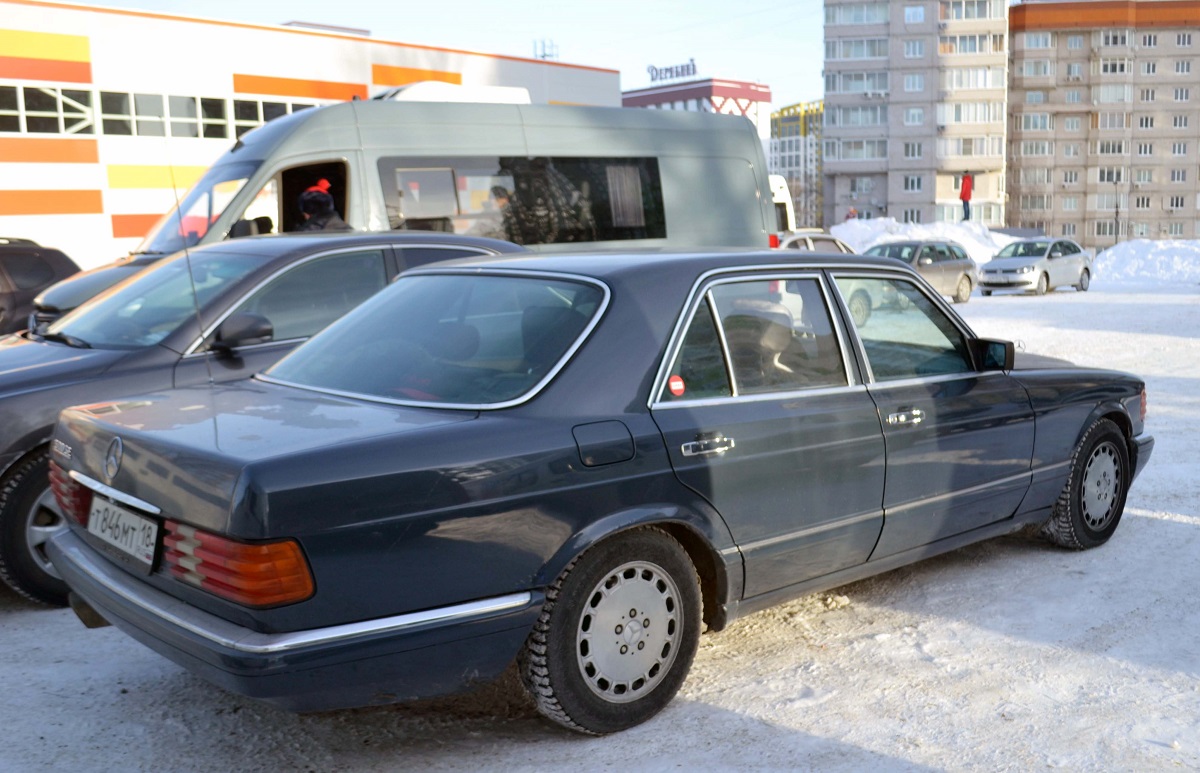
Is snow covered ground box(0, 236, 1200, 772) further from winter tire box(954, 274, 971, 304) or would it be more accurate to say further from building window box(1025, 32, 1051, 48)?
building window box(1025, 32, 1051, 48)

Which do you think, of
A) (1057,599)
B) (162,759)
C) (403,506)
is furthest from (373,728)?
(1057,599)

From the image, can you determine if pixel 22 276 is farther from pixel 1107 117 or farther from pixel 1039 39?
pixel 1107 117

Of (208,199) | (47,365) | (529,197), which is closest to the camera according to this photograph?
(47,365)

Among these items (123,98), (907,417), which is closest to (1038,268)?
(123,98)

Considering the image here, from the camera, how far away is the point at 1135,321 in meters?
18.8

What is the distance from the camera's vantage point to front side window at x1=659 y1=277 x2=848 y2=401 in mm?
3953

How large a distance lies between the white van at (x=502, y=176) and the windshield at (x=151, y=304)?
12.7 feet

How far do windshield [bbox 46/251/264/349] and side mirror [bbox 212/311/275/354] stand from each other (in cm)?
27

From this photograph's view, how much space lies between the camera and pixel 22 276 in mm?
11047

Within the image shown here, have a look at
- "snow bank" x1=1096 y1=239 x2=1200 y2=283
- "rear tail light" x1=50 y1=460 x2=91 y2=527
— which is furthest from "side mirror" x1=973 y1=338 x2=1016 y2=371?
"snow bank" x1=1096 y1=239 x2=1200 y2=283

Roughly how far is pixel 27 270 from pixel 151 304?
20.4ft

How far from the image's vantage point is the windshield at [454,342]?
146 inches

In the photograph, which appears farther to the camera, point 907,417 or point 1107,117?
point 1107,117

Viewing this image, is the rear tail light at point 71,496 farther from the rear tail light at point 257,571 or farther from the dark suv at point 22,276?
the dark suv at point 22,276
